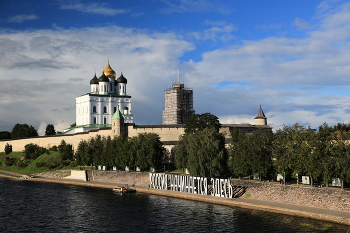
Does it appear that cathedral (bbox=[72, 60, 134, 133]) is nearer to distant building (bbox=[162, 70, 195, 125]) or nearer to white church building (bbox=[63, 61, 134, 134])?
white church building (bbox=[63, 61, 134, 134])

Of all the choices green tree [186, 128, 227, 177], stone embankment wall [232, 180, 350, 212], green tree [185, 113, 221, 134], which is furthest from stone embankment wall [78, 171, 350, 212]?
green tree [185, 113, 221, 134]

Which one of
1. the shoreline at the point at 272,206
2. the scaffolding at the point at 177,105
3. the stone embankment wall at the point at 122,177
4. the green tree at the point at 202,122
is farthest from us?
the scaffolding at the point at 177,105

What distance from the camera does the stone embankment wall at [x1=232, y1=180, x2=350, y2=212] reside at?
3111 cm

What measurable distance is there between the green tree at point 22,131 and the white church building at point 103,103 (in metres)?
17.8

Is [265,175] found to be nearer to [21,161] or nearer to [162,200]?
[162,200]

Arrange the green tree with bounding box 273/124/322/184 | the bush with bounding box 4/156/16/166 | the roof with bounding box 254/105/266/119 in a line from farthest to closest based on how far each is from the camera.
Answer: the roof with bounding box 254/105/266/119, the bush with bounding box 4/156/16/166, the green tree with bounding box 273/124/322/184

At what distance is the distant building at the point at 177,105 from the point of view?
299 feet

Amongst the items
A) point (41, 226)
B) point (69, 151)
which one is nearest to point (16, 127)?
point (69, 151)

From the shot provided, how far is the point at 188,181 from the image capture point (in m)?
43.5

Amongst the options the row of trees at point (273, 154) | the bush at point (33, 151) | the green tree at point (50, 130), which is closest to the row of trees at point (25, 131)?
the green tree at point (50, 130)

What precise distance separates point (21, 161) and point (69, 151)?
11177 millimetres

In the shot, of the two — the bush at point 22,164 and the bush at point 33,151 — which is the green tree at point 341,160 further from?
the bush at point 33,151

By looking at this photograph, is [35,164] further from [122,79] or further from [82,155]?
[122,79]

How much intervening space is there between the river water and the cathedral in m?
40.9
